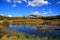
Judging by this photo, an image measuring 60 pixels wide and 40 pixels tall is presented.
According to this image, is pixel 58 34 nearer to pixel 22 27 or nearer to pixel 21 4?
pixel 22 27

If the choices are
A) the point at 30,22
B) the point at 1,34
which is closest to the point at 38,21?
the point at 30,22

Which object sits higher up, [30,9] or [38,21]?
[30,9]

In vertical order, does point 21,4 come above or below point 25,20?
above

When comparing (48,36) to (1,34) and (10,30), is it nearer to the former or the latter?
(10,30)

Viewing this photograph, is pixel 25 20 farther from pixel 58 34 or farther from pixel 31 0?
pixel 58 34

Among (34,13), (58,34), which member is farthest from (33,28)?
(58,34)

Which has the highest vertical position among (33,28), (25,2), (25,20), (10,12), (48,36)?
(25,2)

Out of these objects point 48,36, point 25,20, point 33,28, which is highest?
point 25,20

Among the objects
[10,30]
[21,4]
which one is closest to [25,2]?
[21,4]
